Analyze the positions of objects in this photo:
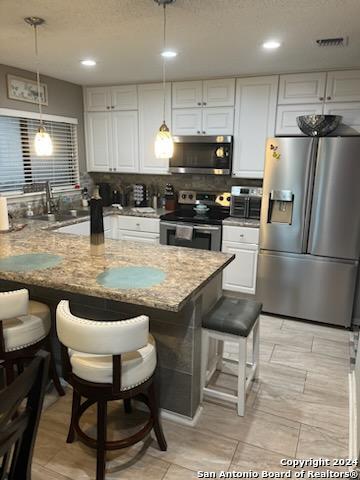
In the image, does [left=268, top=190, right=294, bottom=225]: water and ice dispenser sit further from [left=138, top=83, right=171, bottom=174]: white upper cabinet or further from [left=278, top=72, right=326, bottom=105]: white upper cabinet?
[left=138, top=83, right=171, bottom=174]: white upper cabinet

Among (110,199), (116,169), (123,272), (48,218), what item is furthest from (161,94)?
(123,272)

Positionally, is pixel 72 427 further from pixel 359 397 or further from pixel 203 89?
pixel 203 89

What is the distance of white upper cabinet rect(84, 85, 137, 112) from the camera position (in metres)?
4.39

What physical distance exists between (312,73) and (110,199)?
2.93 m

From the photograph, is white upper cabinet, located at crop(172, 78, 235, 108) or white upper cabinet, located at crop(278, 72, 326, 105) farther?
white upper cabinet, located at crop(172, 78, 235, 108)

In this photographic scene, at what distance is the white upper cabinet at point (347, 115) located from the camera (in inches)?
→ 137

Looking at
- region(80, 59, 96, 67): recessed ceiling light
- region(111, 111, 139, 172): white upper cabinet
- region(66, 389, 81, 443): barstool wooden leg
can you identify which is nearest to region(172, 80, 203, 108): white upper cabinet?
region(111, 111, 139, 172): white upper cabinet

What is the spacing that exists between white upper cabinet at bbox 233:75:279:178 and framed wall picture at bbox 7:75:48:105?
7.35 ft

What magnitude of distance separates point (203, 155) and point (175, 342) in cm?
265

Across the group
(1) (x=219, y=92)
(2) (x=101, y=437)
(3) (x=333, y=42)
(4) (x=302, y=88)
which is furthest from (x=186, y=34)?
(2) (x=101, y=437)

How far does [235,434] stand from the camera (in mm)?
2072

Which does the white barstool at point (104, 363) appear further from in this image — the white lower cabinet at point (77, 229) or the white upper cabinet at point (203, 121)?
the white upper cabinet at point (203, 121)

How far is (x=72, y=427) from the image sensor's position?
1.92m

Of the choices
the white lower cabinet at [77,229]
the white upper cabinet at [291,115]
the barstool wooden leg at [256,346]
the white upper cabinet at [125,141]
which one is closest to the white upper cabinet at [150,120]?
the white upper cabinet at [125,141]
